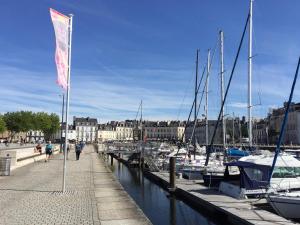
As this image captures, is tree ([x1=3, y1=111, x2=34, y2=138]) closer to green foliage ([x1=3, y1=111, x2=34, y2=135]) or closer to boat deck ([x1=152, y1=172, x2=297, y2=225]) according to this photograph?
green foliage ([x1=3, y1=111, x2=34, y2=135])

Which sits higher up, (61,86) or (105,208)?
(61,86)

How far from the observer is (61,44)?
18.5m

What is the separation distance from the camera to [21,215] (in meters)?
14.1

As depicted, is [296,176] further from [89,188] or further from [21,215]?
[21,215]

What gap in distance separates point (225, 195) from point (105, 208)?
8.62 m

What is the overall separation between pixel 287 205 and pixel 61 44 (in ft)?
39.5

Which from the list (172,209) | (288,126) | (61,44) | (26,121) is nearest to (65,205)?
(61,44)

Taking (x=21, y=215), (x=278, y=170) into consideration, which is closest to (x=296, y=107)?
(x=278, y=170)

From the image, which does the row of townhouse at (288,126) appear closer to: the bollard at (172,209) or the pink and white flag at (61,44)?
the bollard at (172,209)

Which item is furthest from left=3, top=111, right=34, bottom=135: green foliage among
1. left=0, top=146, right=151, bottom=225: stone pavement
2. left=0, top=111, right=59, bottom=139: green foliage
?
left=0, top=146, right=151, bottom=225: stone pavement

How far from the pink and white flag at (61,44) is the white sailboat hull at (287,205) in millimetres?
10689

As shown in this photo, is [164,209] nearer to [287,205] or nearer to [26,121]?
[287,205]

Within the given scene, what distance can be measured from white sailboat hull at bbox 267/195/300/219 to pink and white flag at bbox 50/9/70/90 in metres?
10.7

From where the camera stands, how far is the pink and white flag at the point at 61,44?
18.1m
